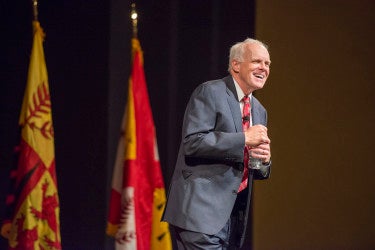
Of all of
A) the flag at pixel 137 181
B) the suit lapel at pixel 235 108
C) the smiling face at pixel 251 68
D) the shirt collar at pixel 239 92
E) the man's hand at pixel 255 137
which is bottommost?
the flag at pixel 137 181

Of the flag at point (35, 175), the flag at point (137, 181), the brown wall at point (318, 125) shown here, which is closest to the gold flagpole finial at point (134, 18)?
the flag at point (137, 181)

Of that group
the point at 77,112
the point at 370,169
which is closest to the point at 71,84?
the point at 77,112

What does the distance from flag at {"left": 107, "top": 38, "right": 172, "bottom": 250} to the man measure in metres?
0.97

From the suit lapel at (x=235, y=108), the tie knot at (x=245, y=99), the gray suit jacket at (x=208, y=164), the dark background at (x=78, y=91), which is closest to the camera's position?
the gray suit jacket at (x=208, y=164)

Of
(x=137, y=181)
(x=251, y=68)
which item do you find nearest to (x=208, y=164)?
(x=251, y=68)

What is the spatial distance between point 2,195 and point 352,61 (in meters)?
2.73

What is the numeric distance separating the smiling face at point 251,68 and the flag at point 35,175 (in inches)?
52.9

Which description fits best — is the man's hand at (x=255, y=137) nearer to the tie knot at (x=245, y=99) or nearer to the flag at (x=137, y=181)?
the tie knot at (x=245, y=99)

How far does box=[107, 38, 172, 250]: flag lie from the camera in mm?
3334

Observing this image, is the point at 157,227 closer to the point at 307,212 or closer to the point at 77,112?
the point at 77,112

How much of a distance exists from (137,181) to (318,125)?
164 cm

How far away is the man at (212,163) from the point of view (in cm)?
227

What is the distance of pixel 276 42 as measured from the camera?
4277 mm

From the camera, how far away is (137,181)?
3416 millimetres
